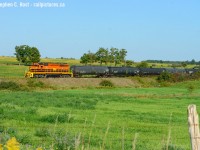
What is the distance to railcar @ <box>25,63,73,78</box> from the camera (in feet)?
209

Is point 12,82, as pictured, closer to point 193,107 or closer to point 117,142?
point 117,142

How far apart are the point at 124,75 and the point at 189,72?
21.4 metres

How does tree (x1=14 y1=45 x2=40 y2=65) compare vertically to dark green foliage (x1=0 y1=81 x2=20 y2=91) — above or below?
above

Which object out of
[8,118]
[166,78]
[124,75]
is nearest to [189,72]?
[166,78]

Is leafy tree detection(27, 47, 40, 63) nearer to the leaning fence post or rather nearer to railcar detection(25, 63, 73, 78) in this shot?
railcar detection(25, 63, 73, 78)

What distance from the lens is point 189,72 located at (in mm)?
93500

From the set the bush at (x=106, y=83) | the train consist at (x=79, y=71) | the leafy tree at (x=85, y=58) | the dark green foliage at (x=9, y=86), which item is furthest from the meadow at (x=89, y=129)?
the leafy tree at (x=85, y=58)

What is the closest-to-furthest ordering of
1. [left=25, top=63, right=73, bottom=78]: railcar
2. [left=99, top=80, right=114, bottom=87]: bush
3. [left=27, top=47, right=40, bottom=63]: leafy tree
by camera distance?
[left=25, top=63, right=73, bottom=78]: railcar
[left=99, top=80, right=114, bottom=87]: bush
[left=27, top=47, right=40, bottom=63]: leafy tree

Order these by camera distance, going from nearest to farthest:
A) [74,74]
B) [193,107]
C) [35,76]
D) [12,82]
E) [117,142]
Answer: [193,107]
[117,142]
[12,82]
[35,76]
[74,74]

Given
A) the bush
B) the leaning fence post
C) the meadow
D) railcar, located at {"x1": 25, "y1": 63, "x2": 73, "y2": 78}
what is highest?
the leaning fence post

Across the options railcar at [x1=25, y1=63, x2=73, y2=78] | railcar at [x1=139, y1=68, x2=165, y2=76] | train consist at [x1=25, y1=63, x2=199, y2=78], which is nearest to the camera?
railcar at [x1=25, y1=63, x2=73, y2=78]

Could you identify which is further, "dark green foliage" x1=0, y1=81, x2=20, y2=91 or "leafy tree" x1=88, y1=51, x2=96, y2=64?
"leafy tree" x1=88, y1=51, x2=96, y2=64

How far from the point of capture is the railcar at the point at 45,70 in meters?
63.6

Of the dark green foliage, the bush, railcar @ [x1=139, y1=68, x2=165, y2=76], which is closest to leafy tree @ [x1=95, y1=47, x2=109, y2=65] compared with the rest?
railcar @ [x1=139, y1=68, x2=165, y2=76]
